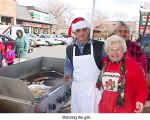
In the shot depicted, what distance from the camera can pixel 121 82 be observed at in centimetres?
130

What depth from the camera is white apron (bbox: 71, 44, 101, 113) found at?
1.58 m

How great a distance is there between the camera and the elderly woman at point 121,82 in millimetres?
1289

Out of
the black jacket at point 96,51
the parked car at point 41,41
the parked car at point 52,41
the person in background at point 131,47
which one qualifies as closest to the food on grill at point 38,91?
the black jacket at point 96,51

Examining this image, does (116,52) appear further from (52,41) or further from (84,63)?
(52,41)

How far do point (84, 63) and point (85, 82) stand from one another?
0.59 ft

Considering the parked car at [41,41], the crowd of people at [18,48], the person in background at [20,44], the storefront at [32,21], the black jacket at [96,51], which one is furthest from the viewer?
the storefront at [32,21]

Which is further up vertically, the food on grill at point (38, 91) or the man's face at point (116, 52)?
the man's face at point (116, 52)

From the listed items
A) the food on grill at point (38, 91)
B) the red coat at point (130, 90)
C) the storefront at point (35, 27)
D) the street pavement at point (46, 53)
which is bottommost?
the street pavement at point (46, 53)

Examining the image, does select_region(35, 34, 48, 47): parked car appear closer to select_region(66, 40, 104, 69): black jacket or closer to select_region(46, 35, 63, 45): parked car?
select_region(46, 35, 63, 45): parked car

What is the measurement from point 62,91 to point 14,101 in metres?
0.54

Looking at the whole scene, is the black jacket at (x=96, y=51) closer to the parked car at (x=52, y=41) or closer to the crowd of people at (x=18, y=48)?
the crowd of people at (x=18, y=48)

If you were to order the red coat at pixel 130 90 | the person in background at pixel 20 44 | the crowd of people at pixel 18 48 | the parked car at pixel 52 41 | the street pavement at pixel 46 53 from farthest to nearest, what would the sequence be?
the parked car at pixel 52 41, the street pavement at pixel 46 53, the person in background at pixel 20 44, the crowd of people at pixel 18 48, the red coat at pixel 130 90

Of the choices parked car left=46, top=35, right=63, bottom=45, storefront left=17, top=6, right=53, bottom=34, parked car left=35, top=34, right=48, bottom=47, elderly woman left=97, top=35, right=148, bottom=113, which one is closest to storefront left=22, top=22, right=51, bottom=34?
storefront left=17, top=6, right=53, bottom=34

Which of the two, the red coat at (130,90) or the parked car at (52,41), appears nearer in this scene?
the red coat at (130,90)
